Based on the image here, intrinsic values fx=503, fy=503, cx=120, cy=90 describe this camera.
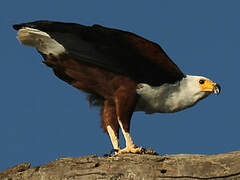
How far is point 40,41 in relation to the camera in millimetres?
7602

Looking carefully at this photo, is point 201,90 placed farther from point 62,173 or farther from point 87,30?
point 62,173

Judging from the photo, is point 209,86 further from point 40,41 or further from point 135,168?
point 40,41

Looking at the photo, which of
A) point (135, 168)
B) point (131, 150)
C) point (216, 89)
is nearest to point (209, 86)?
point (216, 89)

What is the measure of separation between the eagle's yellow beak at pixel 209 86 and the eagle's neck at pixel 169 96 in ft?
0.29

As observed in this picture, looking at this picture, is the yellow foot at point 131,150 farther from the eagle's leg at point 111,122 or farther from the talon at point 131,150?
the eagle's leg at point 111,122

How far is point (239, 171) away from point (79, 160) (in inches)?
82.2

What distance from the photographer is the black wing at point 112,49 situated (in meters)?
7.45

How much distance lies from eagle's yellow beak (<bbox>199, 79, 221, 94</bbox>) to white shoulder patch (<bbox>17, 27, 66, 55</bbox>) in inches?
91.7

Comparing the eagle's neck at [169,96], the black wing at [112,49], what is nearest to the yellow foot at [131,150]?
the eagle's neck at [169,96]

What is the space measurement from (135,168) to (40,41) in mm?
2496

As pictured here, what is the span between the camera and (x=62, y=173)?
657 cm

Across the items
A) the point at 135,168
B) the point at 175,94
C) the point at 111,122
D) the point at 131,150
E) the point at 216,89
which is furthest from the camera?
the point at 216,89

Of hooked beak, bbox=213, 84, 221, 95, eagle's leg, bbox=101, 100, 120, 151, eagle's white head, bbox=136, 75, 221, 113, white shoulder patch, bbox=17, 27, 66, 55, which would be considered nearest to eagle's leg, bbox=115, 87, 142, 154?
eagle's white head, bbox=136, 75, 221, 113

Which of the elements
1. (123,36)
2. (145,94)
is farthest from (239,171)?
(123,36)
